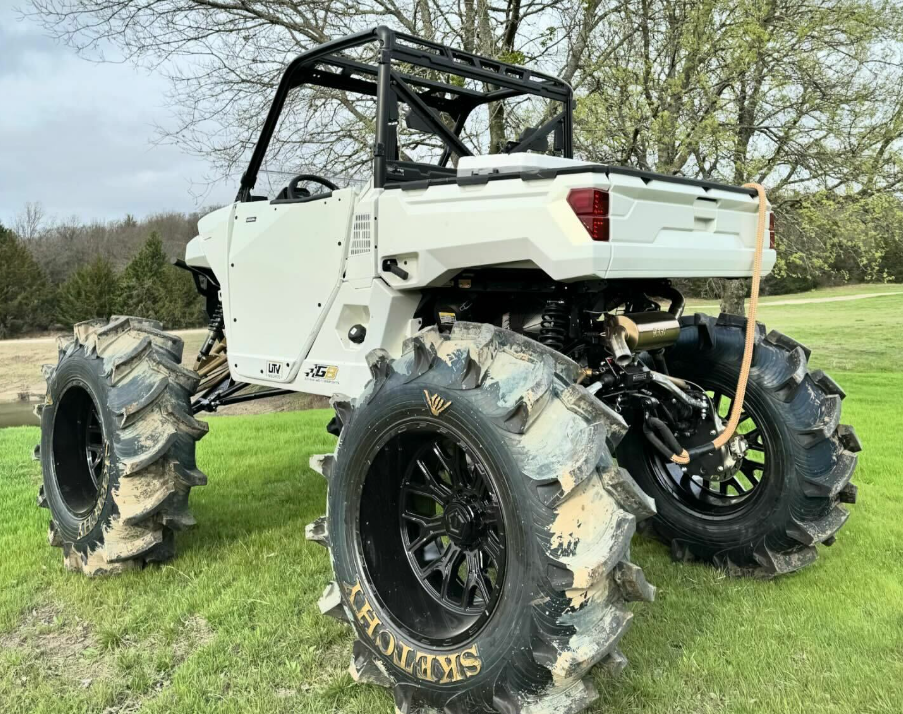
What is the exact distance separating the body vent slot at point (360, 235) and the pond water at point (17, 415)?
14103mm

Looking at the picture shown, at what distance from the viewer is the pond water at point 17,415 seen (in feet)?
53.0

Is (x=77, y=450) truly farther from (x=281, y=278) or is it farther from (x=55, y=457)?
(x=281, y=278)

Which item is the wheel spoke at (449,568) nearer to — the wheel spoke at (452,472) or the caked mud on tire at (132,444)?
the wheel spoke at (452,472)

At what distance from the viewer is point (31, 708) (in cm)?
278

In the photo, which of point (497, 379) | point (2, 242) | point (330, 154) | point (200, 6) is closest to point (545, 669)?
point (497, 379)

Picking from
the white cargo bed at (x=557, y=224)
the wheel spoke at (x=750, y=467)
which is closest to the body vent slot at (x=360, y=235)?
the white cargo bed at (x=557, y=224)

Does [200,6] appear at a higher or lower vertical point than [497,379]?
higher

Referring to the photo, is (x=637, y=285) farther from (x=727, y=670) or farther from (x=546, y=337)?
(x=727, y=670)

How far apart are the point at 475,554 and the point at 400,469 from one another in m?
0.48

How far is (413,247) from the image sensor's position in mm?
3037

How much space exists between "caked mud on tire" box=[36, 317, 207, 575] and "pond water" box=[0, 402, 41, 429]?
40.6 ft

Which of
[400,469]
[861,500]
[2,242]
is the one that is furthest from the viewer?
[2,242]

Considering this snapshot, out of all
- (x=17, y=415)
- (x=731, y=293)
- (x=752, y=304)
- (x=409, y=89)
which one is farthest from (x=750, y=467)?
(x=17, y=415)

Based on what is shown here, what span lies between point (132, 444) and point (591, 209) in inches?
109
